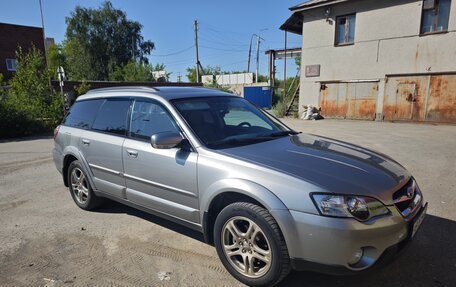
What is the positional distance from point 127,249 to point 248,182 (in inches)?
69.2

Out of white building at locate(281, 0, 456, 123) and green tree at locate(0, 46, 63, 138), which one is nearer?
green tree at locate(0, 46, 63, 138)

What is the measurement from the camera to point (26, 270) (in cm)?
312

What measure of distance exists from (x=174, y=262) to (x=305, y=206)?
158 centimetres

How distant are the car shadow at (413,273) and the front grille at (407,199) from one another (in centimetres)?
33

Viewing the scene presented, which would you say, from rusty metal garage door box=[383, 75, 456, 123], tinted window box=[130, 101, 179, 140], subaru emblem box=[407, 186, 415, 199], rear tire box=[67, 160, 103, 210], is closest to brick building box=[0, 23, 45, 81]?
rusty metal garage door box=[383, 75, 456, 123]

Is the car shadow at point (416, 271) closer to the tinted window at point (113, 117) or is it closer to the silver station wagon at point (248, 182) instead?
the silver station wagon at point (248, 182)

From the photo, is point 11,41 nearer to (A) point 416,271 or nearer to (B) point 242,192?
(B) point 242,192

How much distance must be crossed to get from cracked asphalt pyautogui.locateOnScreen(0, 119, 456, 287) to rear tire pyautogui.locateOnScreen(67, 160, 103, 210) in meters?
0.13

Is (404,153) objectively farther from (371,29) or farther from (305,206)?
(371,29)

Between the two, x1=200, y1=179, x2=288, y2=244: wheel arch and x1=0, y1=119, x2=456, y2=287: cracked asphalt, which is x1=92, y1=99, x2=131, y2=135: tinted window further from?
x1=200, y1=179, x2=288, y2=244: wheel arch

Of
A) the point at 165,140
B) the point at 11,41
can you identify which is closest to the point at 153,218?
the point at 165,140

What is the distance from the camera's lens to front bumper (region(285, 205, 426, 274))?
7.45 ft

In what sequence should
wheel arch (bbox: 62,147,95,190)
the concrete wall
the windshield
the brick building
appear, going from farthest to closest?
the brick building, the concrete wall, wheel arch (bbox: 62,147,95,190), the windshield

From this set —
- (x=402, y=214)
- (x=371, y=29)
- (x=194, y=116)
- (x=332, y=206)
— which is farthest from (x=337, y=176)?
(x=371, y=29)
